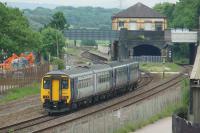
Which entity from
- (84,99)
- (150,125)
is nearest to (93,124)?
(150,125)

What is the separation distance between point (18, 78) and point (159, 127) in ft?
86.8

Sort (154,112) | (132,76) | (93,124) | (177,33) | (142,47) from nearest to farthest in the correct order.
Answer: (93,124), (154,112), (132,76), (177,33), (142,47)

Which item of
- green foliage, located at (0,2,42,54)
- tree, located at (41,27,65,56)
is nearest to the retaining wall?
green foliage, located at (0,2,42,54)

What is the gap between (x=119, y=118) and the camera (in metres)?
38.8

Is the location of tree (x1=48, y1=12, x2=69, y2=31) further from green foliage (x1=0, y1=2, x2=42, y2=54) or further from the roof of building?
green foliage (x1=0, y1=2, x2=42, y2=54)

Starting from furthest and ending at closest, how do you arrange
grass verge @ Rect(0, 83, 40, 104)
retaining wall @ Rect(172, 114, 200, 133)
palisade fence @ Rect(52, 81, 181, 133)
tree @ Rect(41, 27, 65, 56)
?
tree @ Rect(41, 27, 65, 56)
grass verge @ Rect(0, 83, 40, 104)
palisade fence @ Rect(52, 81, 181, 133)
retaining wall @ Rect(172, 114, 200, 133)

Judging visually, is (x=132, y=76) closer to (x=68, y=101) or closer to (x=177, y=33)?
(x=68, y=101)

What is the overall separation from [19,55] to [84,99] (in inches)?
1333

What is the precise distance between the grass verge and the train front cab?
341 inches

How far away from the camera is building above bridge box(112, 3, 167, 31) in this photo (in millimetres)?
142000

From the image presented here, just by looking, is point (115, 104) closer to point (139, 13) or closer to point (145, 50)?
point (145, 50)

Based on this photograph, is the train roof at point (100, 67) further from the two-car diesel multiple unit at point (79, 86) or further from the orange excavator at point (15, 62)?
the orange excavator at point (15, 62)

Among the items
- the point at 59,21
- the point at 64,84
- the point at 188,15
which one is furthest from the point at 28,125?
the point at 188,15

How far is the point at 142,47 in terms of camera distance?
420ft
